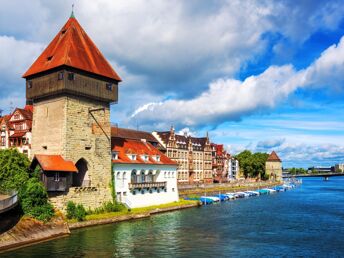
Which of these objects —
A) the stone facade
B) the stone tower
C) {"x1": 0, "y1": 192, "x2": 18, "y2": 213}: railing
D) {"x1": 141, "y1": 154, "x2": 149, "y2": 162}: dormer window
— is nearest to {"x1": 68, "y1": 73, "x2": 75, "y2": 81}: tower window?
the stone tower

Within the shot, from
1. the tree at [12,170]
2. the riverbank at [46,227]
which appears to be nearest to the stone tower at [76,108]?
the riverbank at [46,227]

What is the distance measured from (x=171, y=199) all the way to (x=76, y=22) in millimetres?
32304

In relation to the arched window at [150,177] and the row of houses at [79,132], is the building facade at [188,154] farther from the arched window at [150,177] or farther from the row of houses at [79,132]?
the row of houses at [79,132]

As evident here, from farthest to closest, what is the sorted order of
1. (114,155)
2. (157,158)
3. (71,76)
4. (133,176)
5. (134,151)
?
(157,158) < (134,151) < (133,176) < (114,155) < (71,76)

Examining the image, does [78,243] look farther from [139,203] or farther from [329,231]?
[329,231]

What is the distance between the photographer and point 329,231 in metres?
43.1

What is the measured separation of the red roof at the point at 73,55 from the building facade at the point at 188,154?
4676 centimetres

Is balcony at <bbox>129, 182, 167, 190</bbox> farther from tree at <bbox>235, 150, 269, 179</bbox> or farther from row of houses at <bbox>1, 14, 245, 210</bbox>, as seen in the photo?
tree at <bbox>235, 150, 269, 179</bbox>

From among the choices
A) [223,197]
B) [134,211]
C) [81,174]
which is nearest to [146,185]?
[134,211]

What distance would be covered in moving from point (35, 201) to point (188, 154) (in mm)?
69018

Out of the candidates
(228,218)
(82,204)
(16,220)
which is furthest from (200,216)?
(16,220)

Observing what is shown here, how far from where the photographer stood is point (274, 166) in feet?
572

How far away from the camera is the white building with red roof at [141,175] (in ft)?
180

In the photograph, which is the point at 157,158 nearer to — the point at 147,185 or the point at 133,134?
the point at 147,185
